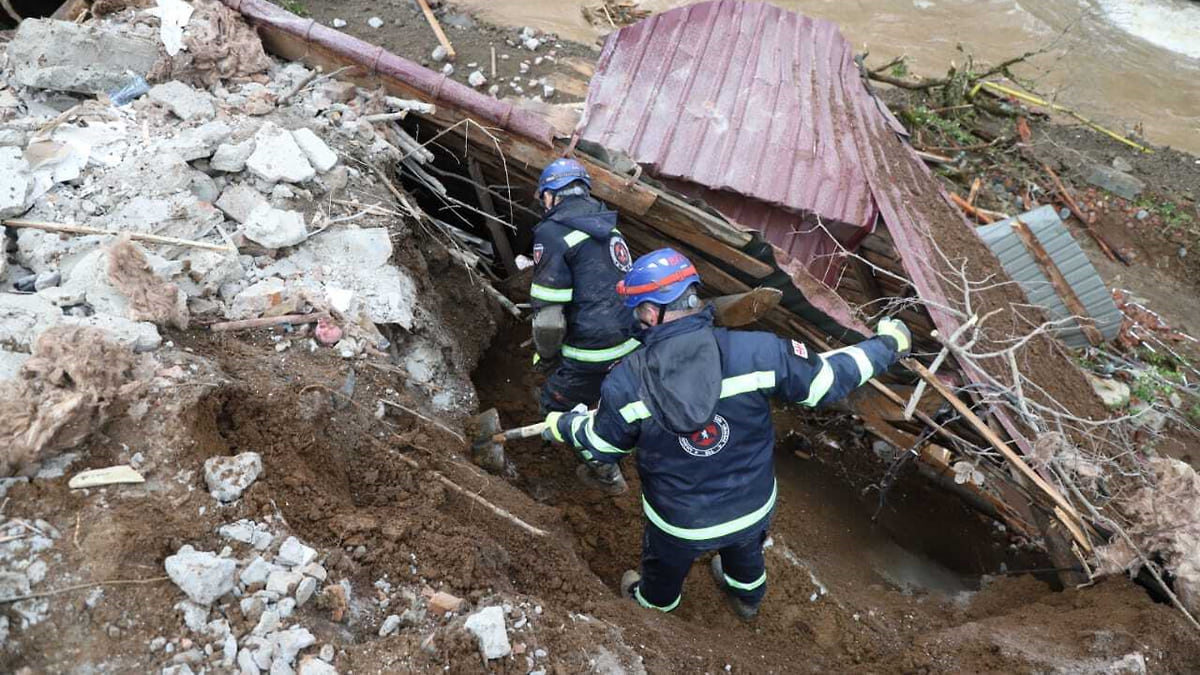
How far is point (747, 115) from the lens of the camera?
16.4 feet

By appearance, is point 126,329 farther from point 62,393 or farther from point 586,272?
point 586,272

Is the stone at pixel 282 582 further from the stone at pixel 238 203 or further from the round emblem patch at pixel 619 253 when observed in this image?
the round emblem patch at pixel 619 253

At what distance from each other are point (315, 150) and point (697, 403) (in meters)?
2.57

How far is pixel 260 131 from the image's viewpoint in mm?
3898

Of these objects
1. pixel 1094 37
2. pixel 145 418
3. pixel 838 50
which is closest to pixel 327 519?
pixel 145 418

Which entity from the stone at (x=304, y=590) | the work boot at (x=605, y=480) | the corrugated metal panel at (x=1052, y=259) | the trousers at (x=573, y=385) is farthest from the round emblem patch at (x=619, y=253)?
the corrugated metal panel at (x=1052, y=259)

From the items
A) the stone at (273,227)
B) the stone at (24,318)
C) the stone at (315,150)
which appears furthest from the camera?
the stone at (315,150)

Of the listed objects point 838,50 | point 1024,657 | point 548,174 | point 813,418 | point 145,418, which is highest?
point 838,50

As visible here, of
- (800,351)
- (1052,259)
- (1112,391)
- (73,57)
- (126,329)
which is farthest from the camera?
(1052,259)

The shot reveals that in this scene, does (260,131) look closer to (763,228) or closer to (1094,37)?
(763,228)

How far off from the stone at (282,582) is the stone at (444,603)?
1.47ft

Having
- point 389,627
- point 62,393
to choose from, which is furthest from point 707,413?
point 62,393

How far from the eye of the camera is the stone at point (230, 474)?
2525 mm

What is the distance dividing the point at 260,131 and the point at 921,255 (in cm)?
378
